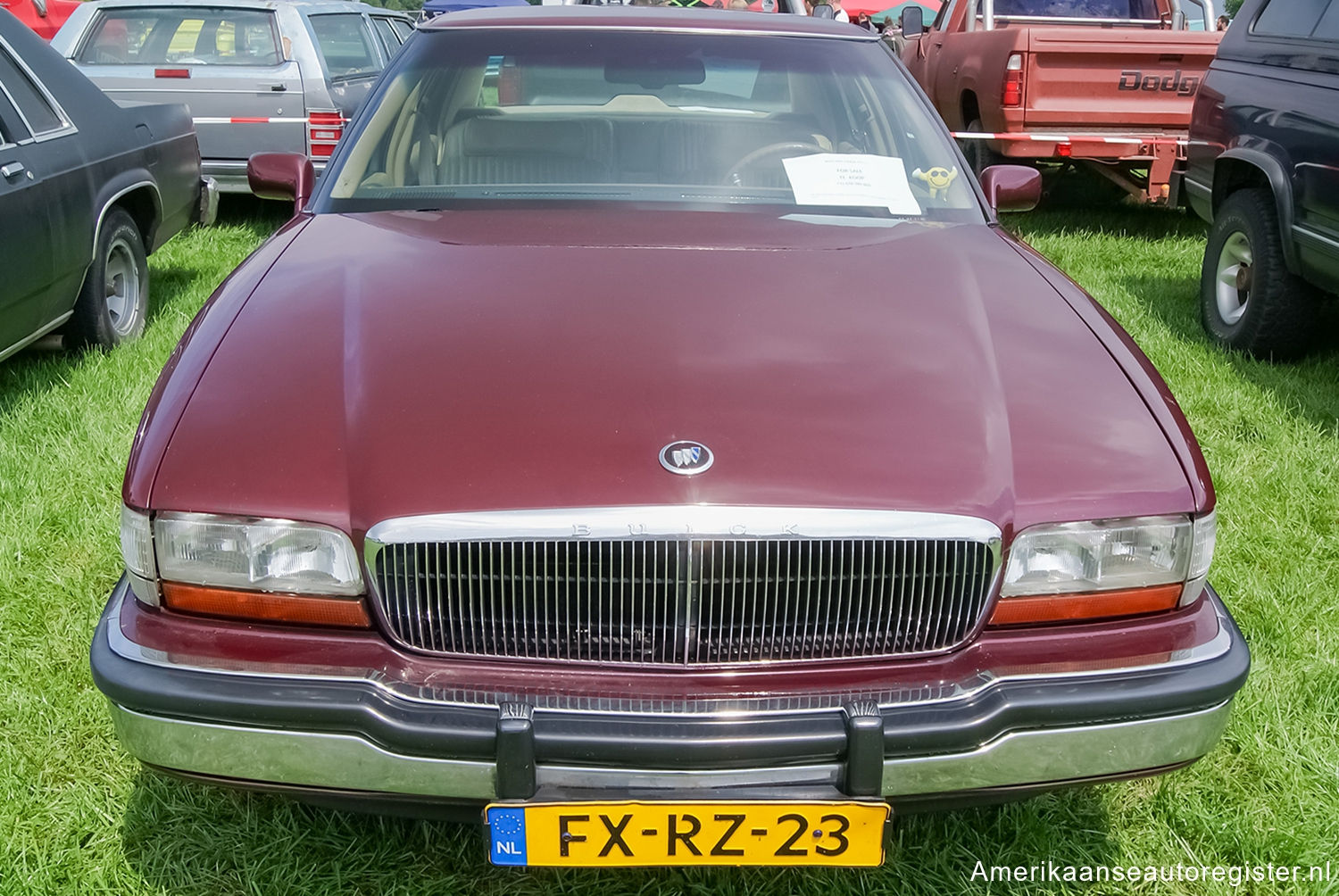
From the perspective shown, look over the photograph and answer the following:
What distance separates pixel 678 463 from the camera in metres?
1.81

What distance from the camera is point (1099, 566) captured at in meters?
1.90

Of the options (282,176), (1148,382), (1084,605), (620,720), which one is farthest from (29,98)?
(1084,605)

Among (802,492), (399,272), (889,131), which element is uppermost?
(889,131)

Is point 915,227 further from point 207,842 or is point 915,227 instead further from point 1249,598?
point 207,842

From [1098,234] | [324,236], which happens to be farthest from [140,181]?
[1098,234]

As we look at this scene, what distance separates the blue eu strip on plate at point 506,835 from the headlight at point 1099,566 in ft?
2.70

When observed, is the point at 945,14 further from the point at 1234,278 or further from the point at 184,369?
the point at 184,369

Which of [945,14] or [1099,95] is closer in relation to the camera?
[1099,95]

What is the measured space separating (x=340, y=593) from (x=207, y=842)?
0.85 metres

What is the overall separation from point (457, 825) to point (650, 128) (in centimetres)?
181

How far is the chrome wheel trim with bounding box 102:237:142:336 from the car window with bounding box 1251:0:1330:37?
17.1ft

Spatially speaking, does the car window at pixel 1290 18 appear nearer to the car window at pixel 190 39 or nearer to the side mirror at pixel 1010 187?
the side mirror at pixel 1010 187

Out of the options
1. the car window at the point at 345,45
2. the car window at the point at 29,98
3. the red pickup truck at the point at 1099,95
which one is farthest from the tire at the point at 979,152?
the car window at the point at 29,98

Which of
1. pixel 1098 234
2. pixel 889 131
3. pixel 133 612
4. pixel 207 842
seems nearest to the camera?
pixel 133 612
